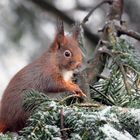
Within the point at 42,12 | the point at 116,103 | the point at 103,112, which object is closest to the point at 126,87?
the point at 116,103

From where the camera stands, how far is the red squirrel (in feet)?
7.09

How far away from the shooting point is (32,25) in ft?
10.8

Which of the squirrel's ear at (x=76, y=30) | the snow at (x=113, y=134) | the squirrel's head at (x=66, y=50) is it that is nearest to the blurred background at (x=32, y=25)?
the squirrel's head at (x=66, y=50)

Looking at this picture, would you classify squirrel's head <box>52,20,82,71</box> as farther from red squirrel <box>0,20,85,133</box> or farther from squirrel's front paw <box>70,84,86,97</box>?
squirrel's front paw <box>70,84,86,97</box>

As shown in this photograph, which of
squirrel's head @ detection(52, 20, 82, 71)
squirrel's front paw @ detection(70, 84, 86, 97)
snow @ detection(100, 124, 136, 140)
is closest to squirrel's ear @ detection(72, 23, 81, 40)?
squirrel's head @ detection(52, 20, 82, 71)

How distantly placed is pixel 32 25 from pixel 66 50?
74cm

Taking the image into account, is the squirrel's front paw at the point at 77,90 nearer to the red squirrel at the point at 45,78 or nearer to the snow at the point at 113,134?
the red squirrel at the point at 45,78

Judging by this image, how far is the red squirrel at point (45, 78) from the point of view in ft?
7.09

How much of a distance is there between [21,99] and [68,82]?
0.81 ft

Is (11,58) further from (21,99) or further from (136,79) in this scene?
(136,79)

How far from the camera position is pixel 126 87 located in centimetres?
183

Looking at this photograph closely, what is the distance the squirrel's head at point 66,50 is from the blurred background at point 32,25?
537 mm

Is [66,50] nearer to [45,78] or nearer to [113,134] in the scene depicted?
[45,78]

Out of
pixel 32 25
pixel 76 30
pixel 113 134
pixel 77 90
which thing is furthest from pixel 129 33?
pixel 32 25
